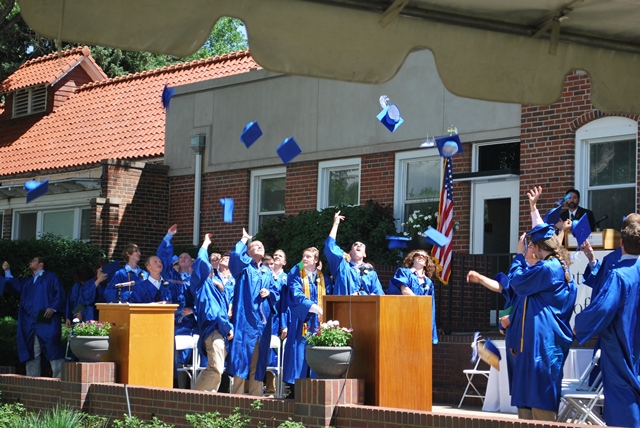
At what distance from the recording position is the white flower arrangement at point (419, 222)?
16.8m

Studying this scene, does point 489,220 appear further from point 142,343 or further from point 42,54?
point 42,54

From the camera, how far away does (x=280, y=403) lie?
931 centimetres

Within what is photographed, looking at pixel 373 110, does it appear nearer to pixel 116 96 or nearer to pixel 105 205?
pixel 105 205

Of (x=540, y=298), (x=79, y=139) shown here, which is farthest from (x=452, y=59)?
(x=79, y=139)

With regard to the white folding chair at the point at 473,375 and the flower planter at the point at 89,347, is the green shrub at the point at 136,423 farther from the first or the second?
Answer: the white folding chair at the point at 473,375

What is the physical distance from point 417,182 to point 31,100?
58.4ft

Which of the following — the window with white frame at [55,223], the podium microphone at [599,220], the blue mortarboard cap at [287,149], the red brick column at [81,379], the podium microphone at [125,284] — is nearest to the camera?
the red brick column at [81,379]

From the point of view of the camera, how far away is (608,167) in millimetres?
14766

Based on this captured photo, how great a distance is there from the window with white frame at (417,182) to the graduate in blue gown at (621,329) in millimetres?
9676

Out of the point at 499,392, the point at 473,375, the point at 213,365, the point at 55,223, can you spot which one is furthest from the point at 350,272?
the point at 55,223

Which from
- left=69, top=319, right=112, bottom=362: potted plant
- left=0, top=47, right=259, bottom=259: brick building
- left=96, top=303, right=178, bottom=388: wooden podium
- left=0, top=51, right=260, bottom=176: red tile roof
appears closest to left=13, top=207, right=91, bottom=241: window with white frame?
left=0, top=47, right=259, bottom=259: brick building

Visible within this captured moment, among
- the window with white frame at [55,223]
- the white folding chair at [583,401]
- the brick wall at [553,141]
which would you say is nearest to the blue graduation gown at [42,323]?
the window with white frame at [55,223]

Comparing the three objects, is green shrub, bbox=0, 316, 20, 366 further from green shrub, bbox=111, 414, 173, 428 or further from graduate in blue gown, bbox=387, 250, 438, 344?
graduate in blue gown, bbox=387, 250, 438, 344

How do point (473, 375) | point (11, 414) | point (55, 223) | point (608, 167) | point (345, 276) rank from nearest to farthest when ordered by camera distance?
point (11, 414) < point (345, 276) < point (473, 375) < point (608, 167) < point (55, 223)
